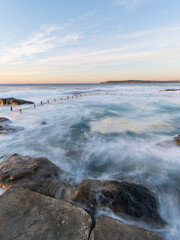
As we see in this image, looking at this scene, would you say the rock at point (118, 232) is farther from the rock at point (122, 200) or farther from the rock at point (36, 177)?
the rock at point (36, 177)

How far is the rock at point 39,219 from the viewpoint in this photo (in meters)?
2.15

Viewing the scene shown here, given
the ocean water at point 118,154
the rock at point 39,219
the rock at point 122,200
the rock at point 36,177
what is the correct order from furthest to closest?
the ocean water at point 118,154, the rock at point 36,177, the rock at point 122,200, the rock at point 39,219

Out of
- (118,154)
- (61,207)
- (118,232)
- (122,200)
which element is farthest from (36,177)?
(118,154)

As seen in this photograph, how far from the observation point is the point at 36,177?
13.1ft

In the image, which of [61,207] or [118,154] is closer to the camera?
[61,207]

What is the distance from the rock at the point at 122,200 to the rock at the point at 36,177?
53 cm

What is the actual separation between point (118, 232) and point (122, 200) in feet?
4.00

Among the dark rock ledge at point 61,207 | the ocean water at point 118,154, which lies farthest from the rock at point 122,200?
the ocean water at point 118,154

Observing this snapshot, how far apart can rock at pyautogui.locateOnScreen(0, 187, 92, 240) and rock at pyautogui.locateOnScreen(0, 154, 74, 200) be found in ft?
2.90

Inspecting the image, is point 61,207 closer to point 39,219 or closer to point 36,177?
point 39,219

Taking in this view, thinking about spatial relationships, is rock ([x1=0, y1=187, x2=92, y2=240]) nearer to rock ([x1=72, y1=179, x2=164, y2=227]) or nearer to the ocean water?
rock ([x1=72, y1=179, x2=164, y2=227])

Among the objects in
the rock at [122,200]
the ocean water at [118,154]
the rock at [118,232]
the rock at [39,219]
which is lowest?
the ocean water at [118,154]

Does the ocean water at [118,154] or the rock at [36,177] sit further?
the ocean water at [118,154]

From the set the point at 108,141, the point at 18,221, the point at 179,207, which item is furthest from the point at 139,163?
the point at 18,221
